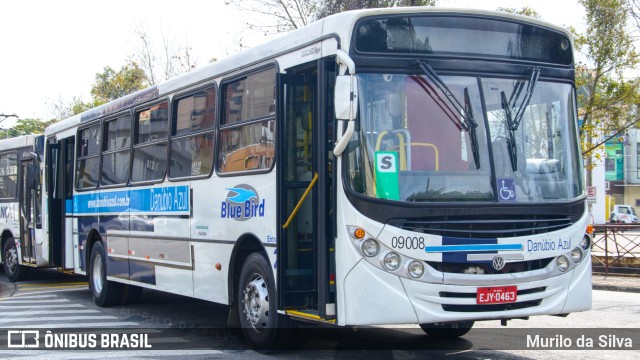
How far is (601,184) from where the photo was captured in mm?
58531

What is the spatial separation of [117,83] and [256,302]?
105ft

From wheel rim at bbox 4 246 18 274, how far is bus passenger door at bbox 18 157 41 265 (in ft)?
2.69

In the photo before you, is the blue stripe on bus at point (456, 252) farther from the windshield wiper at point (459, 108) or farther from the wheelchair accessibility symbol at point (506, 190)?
the windshield wiper at point (459, 108)

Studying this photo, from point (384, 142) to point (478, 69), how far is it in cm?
119

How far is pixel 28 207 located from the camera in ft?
60.7

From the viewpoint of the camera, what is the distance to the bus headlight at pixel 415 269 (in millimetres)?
7352

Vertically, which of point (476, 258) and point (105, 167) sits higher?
point (105, 167)

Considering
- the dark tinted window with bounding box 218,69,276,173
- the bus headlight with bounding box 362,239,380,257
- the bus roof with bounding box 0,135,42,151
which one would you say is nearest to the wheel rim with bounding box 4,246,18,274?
the bus roof with bounding box 0,135,42,151

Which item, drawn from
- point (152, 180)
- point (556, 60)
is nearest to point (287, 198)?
point (556, 60)

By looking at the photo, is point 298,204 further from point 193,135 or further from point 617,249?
point 617,249

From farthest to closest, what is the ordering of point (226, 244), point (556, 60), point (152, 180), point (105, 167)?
1. point (105, 167)
2. point (152, 180)
3. point (226, 244)
4. point (556, 60)

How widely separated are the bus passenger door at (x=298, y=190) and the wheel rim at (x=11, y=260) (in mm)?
12990

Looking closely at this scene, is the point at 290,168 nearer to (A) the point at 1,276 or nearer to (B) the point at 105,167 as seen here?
(B) the point at 105,167

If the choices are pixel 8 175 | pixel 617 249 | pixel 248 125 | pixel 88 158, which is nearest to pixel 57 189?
pixel 88 158
